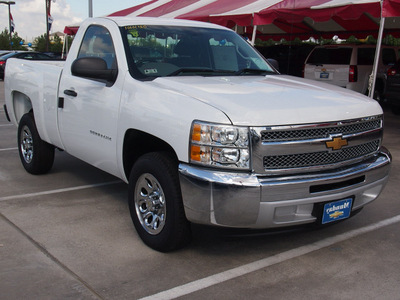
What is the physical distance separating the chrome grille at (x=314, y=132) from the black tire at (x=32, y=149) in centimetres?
355

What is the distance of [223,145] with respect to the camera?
11.1 feet

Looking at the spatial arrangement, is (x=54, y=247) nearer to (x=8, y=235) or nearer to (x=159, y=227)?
(x=8, y=235)

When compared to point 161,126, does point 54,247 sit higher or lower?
lower

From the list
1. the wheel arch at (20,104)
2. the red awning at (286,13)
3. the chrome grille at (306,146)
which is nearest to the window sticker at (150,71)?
the chrome grille at (306,146)

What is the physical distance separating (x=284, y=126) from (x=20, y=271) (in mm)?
2189

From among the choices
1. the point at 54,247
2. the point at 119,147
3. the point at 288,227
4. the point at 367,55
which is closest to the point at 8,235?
the point at 54,247

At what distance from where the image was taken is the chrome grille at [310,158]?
3.46 metres

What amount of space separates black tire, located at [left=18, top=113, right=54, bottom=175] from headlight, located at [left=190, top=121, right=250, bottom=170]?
10.6 ft

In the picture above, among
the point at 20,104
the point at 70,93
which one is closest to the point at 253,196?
the point at 70,93

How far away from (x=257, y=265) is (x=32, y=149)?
3.61 m

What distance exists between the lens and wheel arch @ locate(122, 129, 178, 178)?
394 cm

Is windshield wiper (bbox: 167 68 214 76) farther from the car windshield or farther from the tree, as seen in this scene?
the tree

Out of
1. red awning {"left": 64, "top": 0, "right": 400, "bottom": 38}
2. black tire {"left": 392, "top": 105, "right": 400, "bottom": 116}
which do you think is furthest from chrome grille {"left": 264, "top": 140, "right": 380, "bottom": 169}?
black tire {"left": 392, "top": 105, "right": 400, "bottom": 116}

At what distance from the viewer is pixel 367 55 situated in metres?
13.9
